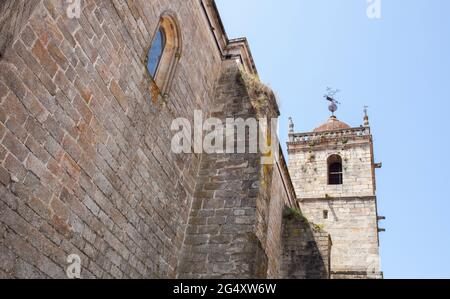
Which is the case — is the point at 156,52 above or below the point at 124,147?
above

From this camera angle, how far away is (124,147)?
5133 millimetres

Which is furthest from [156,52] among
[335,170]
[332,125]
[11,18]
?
[332,125]

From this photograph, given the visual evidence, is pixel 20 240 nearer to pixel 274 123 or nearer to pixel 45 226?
pixel 45 226

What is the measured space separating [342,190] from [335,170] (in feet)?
5.02

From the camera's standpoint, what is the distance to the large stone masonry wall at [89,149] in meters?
3.54

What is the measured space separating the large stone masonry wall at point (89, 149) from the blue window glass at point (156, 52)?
0.35 m

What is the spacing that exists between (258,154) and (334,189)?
11.9 m

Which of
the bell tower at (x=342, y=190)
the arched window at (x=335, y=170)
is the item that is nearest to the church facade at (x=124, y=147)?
the bell tower at (x=342, y=190)

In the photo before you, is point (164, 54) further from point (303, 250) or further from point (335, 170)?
point (335, 170)

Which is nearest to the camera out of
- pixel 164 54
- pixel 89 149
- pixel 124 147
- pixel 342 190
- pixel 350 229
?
pixel 89 149

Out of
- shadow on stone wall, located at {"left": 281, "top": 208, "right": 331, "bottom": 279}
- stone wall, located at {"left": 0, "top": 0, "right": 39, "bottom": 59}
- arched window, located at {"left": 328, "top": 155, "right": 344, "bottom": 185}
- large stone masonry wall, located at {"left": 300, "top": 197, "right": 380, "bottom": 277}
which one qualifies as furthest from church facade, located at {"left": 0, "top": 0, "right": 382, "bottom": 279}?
arched window, located at {"left": 328, "top": 155, "right": 344, "bottom": 185}

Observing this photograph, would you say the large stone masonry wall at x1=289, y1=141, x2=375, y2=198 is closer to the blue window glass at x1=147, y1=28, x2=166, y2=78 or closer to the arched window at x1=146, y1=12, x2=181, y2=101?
the arched window at x1=146, y1=12, x2=181, y2=101

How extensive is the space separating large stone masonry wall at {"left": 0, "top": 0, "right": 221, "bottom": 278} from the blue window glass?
1.14 ft
